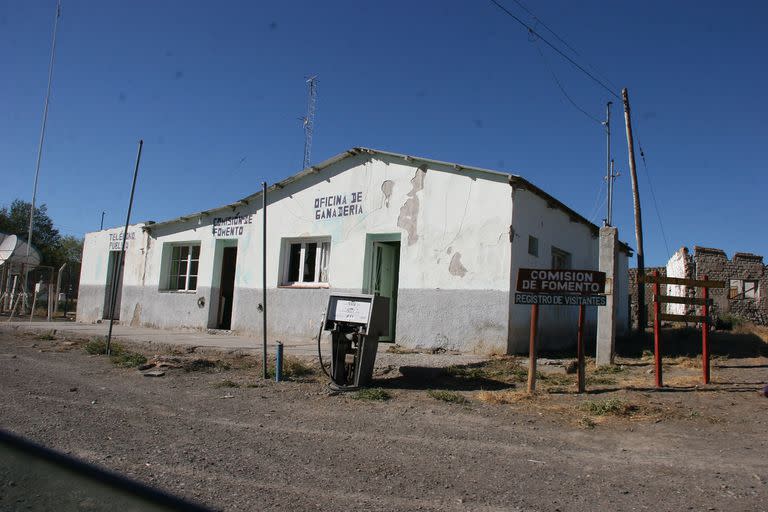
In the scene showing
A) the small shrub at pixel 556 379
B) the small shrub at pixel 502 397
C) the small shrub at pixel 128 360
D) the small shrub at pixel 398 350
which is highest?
the small shrub at pixel 398 350

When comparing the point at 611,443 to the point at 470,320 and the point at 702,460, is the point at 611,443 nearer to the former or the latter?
the point at 702,460

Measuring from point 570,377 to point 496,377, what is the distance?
3.70 ft

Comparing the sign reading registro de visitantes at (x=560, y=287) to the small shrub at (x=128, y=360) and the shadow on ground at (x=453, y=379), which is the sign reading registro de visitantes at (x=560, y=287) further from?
the small shrub at (x=128, y=360)

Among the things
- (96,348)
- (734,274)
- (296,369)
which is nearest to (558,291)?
(296,369)

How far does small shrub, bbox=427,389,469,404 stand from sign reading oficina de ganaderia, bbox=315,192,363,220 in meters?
6.00

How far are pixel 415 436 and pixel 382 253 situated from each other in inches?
289

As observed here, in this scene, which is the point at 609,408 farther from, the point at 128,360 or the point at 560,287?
the point at 128,360

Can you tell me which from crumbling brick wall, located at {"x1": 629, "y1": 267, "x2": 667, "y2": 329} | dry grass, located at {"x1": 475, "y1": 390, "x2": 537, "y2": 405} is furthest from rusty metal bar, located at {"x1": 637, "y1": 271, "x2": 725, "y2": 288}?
crumbling brick wall, located at {"x1": 629, "y1": 267, "x2": 667, "y2": 329}

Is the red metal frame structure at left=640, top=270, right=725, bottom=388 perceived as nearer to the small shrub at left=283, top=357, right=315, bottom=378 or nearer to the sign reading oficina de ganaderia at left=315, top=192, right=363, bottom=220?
the small shrub at left=283, top=357, right=315, bottom=378

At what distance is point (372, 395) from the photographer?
701cm

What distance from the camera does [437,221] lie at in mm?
11109

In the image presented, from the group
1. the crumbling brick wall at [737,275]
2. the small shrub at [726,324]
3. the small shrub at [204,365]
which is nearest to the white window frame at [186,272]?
the small shrub at [204,365]

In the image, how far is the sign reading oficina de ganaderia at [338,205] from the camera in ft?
40.6

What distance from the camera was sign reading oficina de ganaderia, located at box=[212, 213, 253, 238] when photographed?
14641 millimetres
